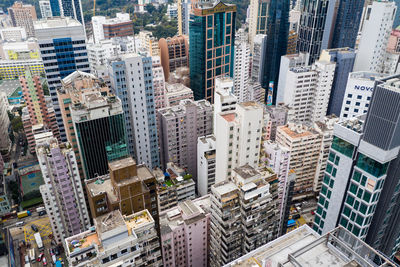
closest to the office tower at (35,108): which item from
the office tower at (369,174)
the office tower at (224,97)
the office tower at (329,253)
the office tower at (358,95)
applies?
the office tower at (224,97)

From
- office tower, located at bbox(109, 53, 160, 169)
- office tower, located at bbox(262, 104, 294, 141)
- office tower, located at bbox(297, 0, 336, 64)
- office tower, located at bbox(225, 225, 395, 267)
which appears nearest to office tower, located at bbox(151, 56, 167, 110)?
office tower, located at bbox(109, 53, 160, 169)

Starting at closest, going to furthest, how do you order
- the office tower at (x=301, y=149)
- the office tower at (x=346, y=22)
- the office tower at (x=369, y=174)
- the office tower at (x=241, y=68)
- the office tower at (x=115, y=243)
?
the office tower at (x=115, y=243)
the office tower at (x=369, y=174)
the office tower at (x=301, y=149)
the office tower at (x=241, y=68)
the office tower at (x=346, y=22)

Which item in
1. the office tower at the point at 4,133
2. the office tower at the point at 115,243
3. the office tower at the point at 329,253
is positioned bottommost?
the office tower at the point at 4,133

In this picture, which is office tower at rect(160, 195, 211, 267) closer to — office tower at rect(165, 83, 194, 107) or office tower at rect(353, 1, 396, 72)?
office tower at rect(165, 83, 194, 107)

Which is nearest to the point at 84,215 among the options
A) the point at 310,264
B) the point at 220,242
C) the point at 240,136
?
the point at 220,242

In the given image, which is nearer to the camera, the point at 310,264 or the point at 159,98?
the point at 310,264

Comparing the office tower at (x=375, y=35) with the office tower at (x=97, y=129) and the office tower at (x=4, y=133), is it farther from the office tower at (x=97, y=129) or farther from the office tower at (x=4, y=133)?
the office tower at (x=4, y=133)

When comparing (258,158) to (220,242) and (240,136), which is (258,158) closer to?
(240,136)
